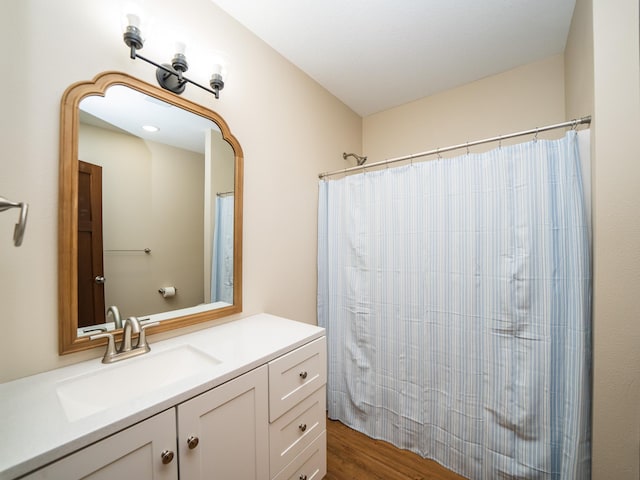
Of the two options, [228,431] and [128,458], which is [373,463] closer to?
[228,431]

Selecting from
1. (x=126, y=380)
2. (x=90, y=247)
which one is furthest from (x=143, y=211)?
(x=126, y=380)

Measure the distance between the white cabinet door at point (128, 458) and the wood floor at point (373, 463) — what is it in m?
1.07

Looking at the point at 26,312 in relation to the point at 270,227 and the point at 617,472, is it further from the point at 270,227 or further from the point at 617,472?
the point at 617,472

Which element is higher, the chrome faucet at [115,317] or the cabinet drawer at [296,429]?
the chrome faucet at [115,317]

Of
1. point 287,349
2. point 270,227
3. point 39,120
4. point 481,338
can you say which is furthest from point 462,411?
point 39,120

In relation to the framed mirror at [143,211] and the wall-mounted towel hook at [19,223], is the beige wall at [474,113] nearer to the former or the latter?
the framed mirror at [143,211]

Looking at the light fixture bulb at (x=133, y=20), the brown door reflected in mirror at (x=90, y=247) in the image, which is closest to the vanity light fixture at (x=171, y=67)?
the light fixture bulb at (x=133, y=20)

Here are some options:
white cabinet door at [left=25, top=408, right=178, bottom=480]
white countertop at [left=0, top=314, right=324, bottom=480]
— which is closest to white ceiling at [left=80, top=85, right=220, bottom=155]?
white countertop at [left=0, top=314, right=324, bottom=480]

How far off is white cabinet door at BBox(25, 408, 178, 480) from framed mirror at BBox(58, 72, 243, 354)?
1.54ft

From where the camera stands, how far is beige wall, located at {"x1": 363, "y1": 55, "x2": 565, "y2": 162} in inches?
68.4

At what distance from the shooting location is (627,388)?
3.20 ft

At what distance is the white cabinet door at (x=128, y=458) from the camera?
0.58m

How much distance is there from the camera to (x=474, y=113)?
6.56 feet

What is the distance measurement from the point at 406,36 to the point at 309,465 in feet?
7.93
